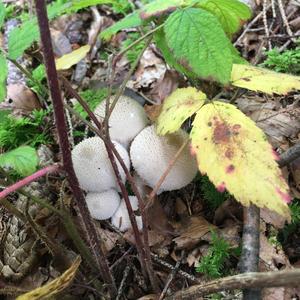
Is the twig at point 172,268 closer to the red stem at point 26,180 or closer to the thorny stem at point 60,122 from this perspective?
the thorny stem at point 60,122

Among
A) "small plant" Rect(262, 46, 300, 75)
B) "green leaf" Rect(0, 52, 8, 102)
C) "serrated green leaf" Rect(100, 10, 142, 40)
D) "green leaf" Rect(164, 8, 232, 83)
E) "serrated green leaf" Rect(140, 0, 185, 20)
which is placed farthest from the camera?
"small plant" Rect(262, 46, 300, 75)

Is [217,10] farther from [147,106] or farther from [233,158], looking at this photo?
[147,106]

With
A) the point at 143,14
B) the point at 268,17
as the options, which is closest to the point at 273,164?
the point at 143,14

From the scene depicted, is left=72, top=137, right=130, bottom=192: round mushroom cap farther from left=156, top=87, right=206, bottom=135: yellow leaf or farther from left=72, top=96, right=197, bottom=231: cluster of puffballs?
left=156, top=87, right=206, bottom=135: yellow leaf

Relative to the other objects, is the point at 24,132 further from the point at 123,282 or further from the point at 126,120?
the point at 123,282

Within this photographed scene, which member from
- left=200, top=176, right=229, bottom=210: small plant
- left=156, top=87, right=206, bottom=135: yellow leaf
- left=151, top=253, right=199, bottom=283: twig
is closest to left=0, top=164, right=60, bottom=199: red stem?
left=156, top=87, right=206, bottom=135: yellow leaf

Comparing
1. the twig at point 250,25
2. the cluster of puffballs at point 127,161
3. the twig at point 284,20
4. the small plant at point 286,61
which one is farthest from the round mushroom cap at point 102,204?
→ the twig at point 284,20
